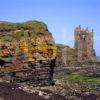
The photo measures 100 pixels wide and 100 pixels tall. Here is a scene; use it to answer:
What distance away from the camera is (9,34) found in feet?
231

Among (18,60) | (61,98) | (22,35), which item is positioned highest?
(22,35)

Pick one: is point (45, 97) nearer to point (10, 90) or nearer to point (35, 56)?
point (10, 90)

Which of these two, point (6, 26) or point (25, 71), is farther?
point (6, 26)

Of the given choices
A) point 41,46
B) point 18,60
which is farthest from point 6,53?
point 41,46

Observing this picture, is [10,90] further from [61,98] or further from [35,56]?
[35,56]

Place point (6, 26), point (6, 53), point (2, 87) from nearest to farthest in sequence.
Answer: point (2, 87), point (6, 53), point (6, 26)

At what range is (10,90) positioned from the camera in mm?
55219

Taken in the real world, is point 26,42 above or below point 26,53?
above

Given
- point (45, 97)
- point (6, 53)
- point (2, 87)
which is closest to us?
point (45, 97)

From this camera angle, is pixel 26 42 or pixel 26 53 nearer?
pixel 26 53

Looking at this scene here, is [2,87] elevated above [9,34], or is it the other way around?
[9,34]

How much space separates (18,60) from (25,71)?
7.93 feet

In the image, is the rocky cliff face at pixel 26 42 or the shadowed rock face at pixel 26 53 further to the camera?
the rocky cliff face at pixel 26 42

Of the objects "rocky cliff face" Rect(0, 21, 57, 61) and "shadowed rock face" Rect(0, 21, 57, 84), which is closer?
"shadowed rock face" Rect(0, 21, 57, 84)
